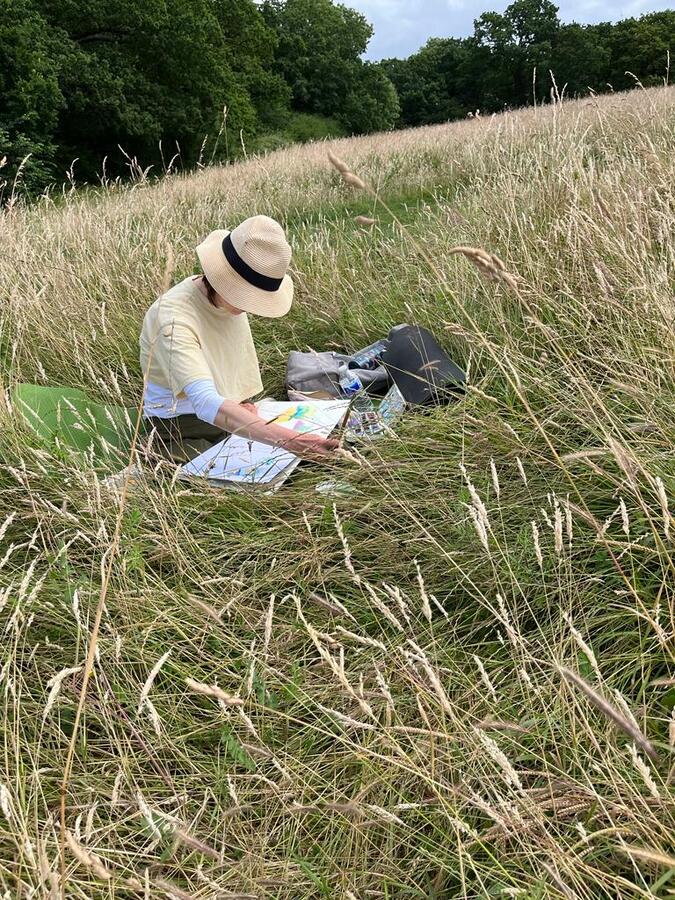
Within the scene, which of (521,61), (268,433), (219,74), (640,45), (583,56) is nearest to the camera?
(268,433)

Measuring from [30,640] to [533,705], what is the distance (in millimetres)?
1313

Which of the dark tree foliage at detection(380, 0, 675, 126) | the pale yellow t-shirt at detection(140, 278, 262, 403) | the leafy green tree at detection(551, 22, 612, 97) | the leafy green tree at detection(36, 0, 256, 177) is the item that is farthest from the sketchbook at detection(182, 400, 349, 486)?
the leafy green tree at detection(551, 22, 612, 97)

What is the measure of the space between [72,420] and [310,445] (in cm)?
122

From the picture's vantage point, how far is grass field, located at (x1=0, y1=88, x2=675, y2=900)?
110 cm

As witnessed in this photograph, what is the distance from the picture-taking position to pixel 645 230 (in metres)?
2.55

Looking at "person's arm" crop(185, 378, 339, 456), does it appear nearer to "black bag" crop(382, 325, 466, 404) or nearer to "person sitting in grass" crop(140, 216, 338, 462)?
"person sitting in grass" crop(140, 216, 338, 462)

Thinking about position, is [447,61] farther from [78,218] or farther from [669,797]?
[669,797]

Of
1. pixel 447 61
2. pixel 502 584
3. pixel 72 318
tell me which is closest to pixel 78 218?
pixel 72 318

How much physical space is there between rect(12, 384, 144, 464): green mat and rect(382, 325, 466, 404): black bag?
1175mm

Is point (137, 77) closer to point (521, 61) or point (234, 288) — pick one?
point (234, 288)

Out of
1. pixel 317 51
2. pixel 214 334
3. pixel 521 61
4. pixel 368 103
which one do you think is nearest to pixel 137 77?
pixel 368 103

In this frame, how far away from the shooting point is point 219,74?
22.1m

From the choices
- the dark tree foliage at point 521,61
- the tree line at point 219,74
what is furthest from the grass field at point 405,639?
the dark tree foliage at point 521,61

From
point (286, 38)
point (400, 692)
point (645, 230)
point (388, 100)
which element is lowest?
point (400, 692)
